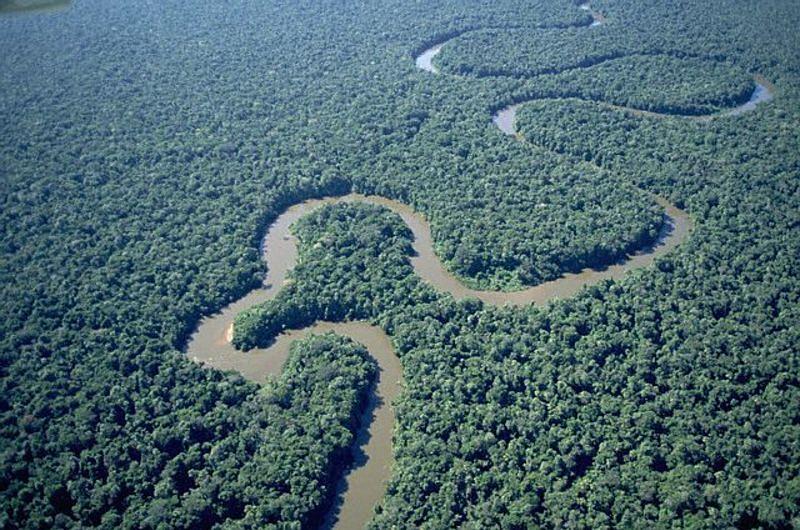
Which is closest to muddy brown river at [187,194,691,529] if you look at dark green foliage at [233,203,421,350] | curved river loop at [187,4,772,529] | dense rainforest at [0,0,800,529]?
curved river loop at [187,4,772,529]

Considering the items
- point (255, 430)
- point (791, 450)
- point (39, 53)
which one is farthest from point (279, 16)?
point (791, 450)

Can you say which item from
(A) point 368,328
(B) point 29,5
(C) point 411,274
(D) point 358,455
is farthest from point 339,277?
(B) point 29,5

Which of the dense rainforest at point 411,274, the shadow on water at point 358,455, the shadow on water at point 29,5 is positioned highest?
the shadow on water at point 29,5

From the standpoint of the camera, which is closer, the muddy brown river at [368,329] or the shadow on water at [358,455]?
the shadow on water at [358,455]

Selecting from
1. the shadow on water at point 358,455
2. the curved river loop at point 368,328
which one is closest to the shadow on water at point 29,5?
the curved river loop at point 368,328

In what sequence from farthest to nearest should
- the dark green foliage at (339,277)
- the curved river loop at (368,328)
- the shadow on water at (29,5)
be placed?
1. the dark green foliage at (339,277)
2. the curved river loop at (368,328)
3. the shadow on water at (29,5)

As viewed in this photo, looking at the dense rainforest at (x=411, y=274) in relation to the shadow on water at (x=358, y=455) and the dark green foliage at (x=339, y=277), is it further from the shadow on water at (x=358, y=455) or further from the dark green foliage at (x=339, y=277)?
the shadow on water at (x=358, y=455)

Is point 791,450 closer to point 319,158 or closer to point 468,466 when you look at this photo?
point 468,466
